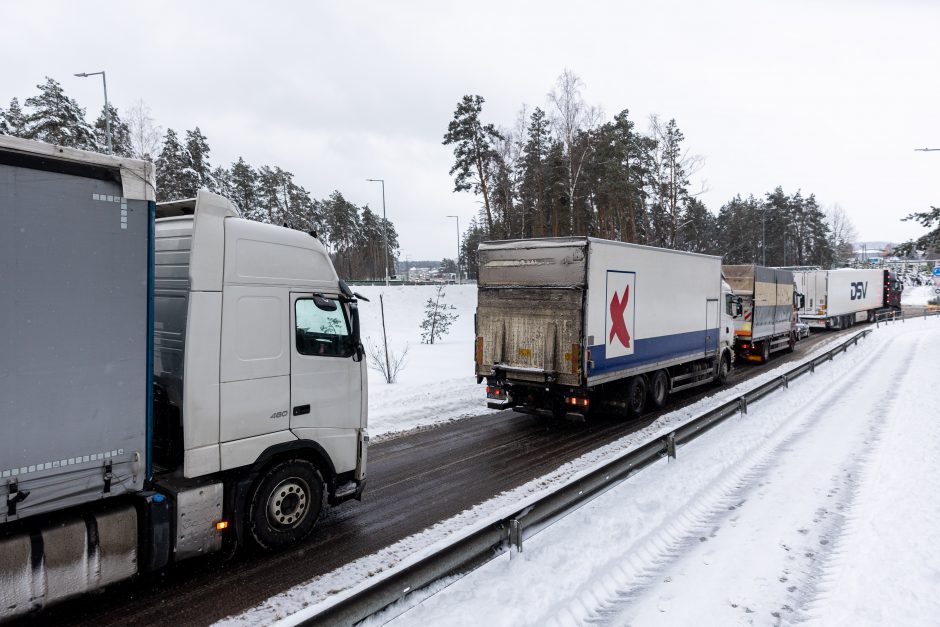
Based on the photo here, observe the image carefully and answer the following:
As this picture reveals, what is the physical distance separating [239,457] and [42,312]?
6.49 feet

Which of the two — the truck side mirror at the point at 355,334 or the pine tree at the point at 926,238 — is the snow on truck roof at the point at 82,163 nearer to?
the truck side mirror at the point at 355,334

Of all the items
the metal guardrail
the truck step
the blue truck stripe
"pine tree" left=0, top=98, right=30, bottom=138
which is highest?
"pine tree" left=0, top=98, right=30, bottom=138

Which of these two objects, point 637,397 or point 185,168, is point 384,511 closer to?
point 637,397

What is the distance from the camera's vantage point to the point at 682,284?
1262 cm

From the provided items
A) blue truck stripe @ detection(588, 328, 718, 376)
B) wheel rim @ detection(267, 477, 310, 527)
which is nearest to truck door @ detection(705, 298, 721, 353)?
blue truck stripe @ detection(588, 328, 718, 376)

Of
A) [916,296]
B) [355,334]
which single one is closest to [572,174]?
[355,334]

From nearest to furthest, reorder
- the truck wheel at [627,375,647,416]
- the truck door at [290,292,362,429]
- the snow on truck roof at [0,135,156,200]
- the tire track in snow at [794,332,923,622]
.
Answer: the snow on truck roof at [0,135,156,200]
the tire track in snow at [794,332,923,622]
the truck door at [290,292,362,429]
the truck wheel at [627,375,647,416]

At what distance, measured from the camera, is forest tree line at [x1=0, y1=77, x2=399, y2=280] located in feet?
102

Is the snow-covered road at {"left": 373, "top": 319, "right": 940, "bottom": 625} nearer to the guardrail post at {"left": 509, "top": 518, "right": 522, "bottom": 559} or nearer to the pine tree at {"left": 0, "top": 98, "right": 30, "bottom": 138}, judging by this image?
the guardrail post at {"left": 509, "top": 518, "right": 522, "bottom": 559}

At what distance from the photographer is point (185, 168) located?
1368 inches

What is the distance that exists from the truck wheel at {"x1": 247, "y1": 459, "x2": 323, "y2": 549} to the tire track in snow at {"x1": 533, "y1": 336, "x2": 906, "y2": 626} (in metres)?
2.66

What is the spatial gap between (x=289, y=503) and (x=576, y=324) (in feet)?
19.0

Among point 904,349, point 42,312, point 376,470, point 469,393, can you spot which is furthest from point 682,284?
point 904,349

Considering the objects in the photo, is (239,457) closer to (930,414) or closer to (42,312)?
(42,312)
